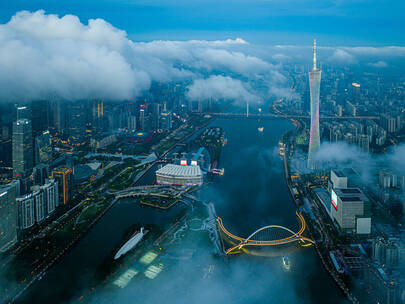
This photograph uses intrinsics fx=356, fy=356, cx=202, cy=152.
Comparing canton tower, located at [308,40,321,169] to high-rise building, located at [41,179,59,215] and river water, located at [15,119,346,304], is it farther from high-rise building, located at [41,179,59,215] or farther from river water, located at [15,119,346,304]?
high-rise building, located at [41,179,59,215]

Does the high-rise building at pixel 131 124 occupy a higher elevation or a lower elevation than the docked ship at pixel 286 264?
higher

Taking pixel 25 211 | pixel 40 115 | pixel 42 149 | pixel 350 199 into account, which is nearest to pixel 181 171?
pixel 42 149

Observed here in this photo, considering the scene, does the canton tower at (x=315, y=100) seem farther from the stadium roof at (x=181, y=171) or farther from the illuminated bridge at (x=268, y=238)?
the illuminated bridge at (x=268, y=238)

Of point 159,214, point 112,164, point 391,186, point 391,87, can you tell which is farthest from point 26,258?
point 391,87

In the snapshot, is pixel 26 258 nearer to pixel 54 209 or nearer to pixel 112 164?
pixel 54 209

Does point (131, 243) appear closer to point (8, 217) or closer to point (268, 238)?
point (8, 217)

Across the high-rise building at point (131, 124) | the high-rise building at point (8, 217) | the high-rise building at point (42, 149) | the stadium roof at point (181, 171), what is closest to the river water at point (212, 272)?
the stadium roof at point (181, 171)

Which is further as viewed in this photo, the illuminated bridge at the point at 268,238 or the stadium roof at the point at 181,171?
the stadium roof at the point at 181,171
